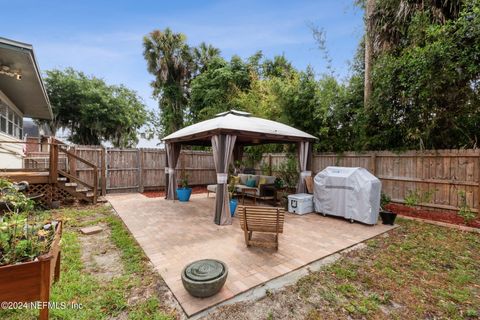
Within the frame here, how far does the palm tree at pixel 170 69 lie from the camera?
15.5 metres

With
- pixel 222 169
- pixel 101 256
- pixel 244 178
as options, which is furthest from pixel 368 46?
pixel 101 256

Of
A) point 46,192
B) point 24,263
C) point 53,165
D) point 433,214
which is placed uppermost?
point 53,165

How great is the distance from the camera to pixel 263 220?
147 inches

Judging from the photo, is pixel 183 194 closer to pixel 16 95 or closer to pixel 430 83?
pixel 16 95

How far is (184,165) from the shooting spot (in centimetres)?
1102

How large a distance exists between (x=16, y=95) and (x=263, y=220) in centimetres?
1034


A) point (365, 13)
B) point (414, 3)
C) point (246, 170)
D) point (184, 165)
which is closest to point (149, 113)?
point (184, 165)

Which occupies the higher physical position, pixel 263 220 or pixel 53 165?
pixel 53 165

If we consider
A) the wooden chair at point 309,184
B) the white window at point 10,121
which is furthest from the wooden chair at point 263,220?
the white window at point 10,121

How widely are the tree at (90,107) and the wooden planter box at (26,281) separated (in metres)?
16.6

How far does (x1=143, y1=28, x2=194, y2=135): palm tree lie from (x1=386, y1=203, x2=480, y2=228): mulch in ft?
51.0

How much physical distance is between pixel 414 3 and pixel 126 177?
11657mm

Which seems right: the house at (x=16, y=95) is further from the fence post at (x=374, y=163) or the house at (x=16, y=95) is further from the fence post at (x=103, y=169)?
the fence post at (x=374, y=163)

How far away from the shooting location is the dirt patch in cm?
319
